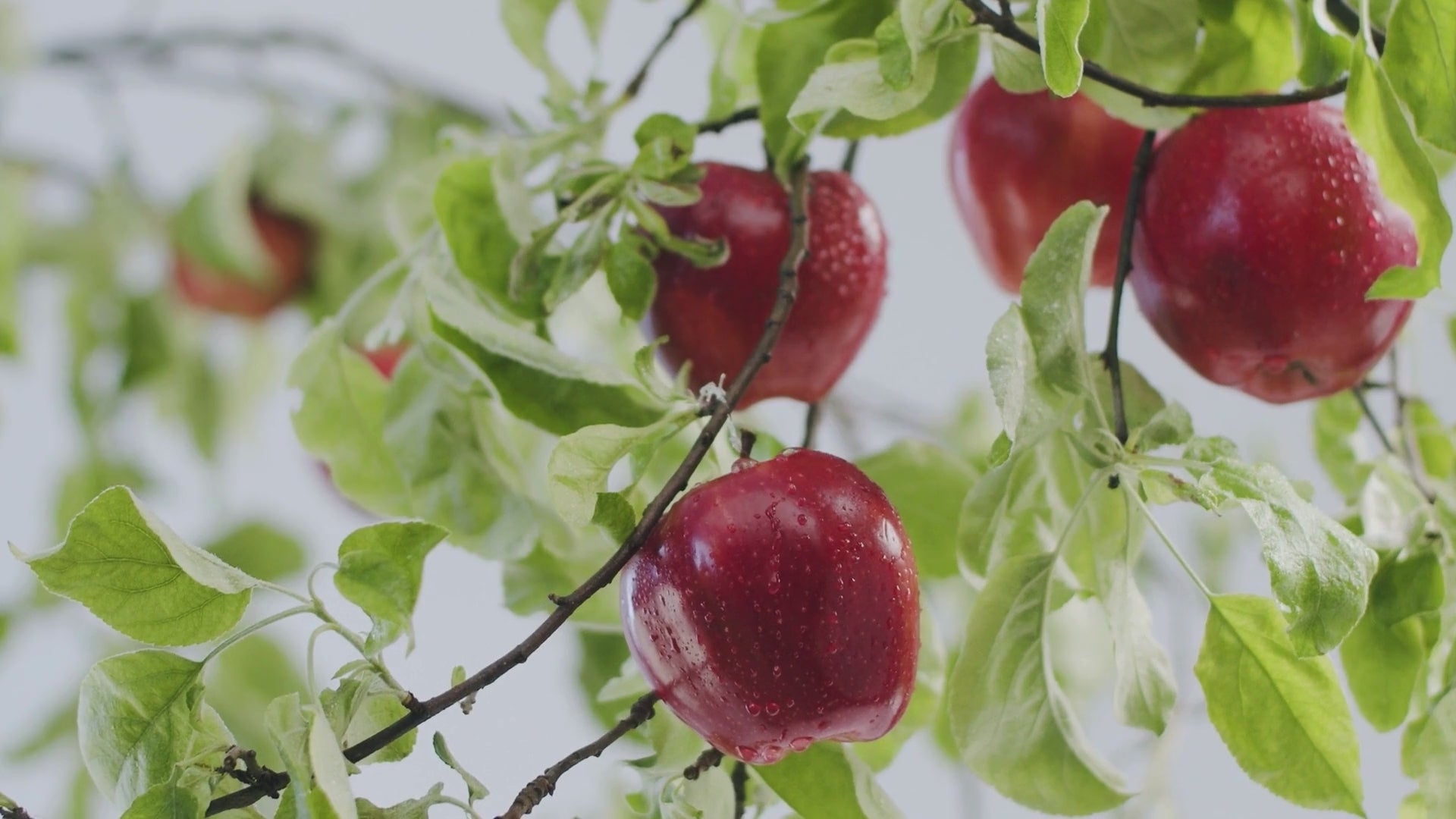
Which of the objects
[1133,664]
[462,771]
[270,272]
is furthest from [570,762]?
[270,272]

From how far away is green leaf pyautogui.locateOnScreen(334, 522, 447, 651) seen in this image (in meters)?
0.31

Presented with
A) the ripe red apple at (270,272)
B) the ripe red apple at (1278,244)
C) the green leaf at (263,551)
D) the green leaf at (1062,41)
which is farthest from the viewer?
the ripe red apple at (270,272)

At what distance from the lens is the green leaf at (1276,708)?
0.34 metres

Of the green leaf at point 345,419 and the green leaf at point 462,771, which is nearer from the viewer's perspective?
the green leaf at point 462,771

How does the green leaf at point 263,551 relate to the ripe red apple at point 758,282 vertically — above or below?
below

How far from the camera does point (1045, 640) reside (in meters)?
0.34

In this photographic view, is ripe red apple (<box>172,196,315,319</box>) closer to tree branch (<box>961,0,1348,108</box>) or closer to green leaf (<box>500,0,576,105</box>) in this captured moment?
green leaf (<box>500,0,576,105</box>)

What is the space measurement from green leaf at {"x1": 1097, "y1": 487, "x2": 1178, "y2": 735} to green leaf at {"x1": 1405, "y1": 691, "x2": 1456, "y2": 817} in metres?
0.06

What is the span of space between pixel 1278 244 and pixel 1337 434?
0.12m

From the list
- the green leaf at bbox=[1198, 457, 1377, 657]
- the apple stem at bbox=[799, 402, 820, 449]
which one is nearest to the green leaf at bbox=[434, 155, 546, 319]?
the apple stem at bbox=[799, 402, 820, 449]

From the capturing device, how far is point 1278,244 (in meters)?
0.37

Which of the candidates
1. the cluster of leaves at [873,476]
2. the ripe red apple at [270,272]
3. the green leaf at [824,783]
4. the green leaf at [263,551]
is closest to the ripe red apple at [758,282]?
the cluster of leaves at [873,476]

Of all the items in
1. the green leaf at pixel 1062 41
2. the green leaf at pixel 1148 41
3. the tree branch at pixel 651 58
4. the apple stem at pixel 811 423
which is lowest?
the apple stem at pixel 811 423

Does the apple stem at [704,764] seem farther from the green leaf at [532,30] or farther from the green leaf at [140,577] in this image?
the green leaf at [532,30]
